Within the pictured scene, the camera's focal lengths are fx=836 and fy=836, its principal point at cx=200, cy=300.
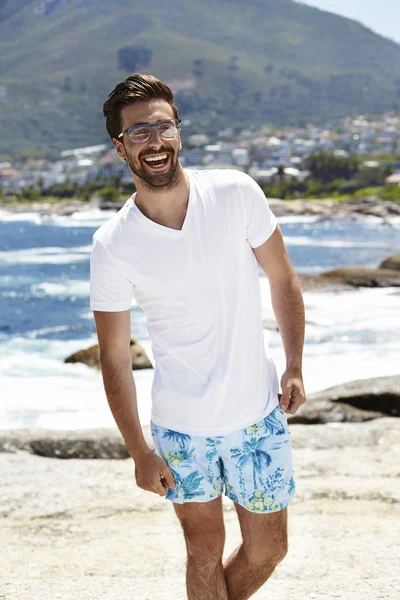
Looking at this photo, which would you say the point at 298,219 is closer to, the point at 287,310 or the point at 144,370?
the point at 144,370

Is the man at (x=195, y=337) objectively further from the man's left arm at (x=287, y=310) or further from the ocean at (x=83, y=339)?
the ocean at (x=83, y=339)

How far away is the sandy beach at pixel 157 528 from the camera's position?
12.2 feet

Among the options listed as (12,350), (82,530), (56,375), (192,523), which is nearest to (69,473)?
(82,530)

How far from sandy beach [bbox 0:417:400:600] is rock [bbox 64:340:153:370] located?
5817 mm

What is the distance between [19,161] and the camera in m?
192

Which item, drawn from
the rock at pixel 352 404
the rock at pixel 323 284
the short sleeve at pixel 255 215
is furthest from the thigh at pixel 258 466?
the rock at pixel 323 284

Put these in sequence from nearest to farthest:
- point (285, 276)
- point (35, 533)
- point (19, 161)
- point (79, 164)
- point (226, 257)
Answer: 1. point (226, 257)
2. point (285, 276)
3. point (35, 533)
4. point (79, 164)
5. point (19, 161)

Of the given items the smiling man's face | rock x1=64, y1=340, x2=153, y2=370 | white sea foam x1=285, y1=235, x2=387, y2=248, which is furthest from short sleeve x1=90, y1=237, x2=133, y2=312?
white sea foam x1=285, y1=235, x2=387, y2=248

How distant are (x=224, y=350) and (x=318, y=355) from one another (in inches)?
459

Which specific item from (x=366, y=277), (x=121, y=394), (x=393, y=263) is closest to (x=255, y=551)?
(x=121, y=394)

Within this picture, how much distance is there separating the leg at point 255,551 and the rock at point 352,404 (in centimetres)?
478

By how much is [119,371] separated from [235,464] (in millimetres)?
470

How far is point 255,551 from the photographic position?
2680 millimetres

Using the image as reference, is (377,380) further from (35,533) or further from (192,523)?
(192,523)
